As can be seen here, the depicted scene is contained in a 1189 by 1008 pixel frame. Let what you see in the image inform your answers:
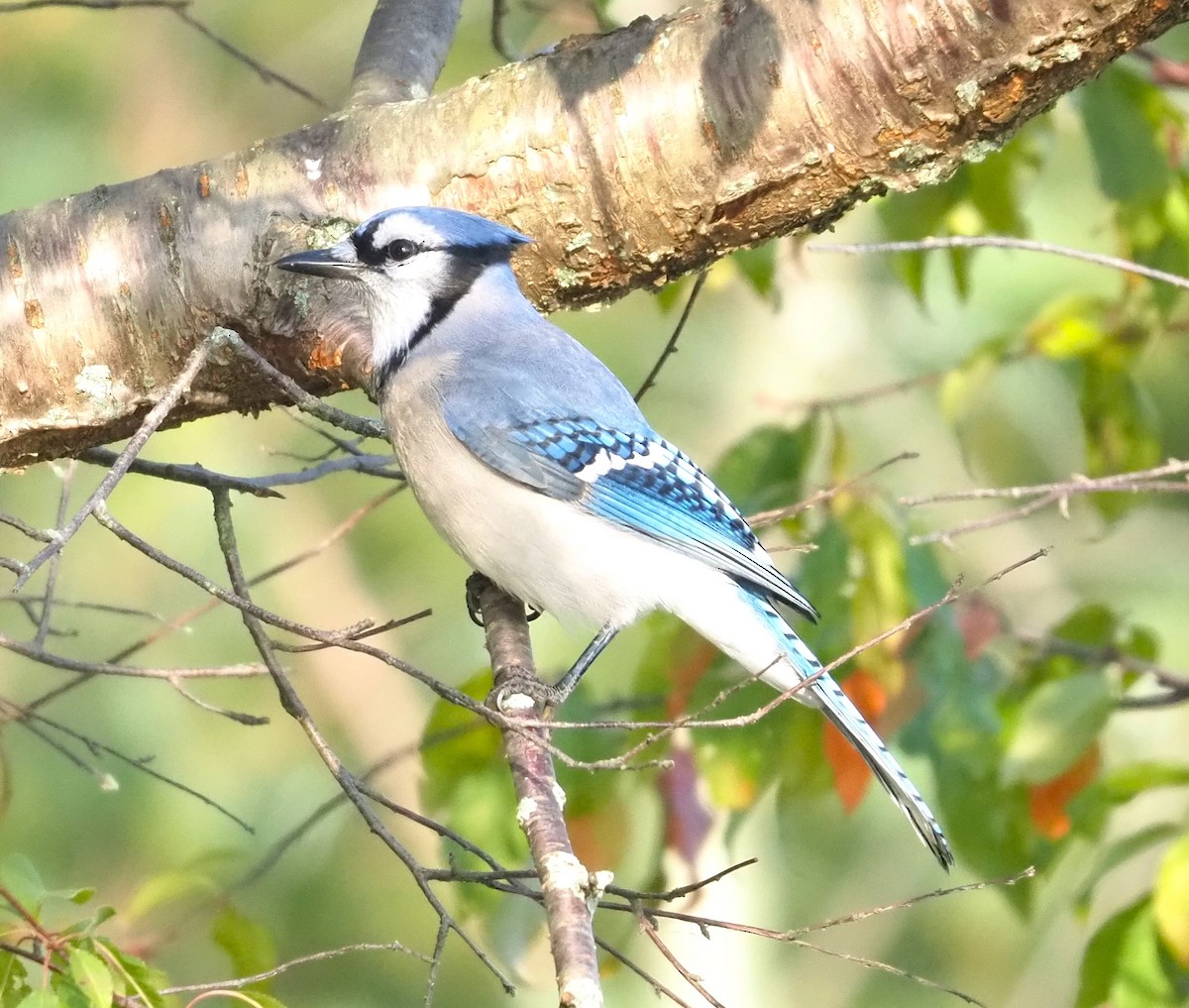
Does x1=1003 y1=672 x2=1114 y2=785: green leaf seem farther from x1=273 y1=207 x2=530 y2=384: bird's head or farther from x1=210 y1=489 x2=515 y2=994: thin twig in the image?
x1=273 y1=207 x2=530 y2=384: bird's head

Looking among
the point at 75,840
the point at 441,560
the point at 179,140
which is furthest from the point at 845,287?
the point at 75,840

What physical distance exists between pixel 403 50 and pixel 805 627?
108cm

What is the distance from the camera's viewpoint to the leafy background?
6.66 feet

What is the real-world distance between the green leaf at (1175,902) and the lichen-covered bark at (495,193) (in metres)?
0.88

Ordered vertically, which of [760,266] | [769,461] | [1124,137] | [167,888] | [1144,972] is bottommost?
[167,888]

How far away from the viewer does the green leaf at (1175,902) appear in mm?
1732

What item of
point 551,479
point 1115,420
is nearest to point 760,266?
point 551,479

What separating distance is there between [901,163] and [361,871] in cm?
403

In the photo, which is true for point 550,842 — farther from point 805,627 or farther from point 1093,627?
point 1093,627

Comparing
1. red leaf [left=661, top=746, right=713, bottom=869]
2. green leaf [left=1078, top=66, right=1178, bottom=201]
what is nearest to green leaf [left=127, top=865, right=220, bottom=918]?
red leaf [left=661, top=746, right=713, bottom=869]

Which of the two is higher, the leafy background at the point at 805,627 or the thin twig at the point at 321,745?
the leafy background at the point at 805,627

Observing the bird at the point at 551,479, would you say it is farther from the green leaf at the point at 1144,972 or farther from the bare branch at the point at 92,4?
the bare branch at the point at 92,4

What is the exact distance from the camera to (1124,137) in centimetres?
211

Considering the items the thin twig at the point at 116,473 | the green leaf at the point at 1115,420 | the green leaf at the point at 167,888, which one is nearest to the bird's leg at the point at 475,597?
the green leaf at the point at 167,888
